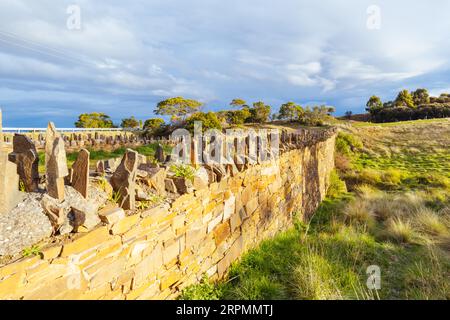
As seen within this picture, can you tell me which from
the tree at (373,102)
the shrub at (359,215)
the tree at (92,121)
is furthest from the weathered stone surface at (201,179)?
the tree at (373,102)

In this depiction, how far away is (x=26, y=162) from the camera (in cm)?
182

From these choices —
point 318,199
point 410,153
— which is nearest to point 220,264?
point 318,199

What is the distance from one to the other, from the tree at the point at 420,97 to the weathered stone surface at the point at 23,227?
67369mm

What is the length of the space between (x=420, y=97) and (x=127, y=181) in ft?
226

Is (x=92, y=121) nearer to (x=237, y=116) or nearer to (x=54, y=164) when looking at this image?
(x=237, y=116)

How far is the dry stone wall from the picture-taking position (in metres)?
1.52

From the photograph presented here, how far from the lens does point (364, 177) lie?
13.4 meters

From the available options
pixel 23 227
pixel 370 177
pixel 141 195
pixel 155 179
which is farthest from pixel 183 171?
pixel 370 177

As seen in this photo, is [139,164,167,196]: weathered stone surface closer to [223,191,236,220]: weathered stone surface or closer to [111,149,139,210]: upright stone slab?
[111,149,139,210]: upright stone slab

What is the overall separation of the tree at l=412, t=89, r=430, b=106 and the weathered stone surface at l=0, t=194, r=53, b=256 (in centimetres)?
6737

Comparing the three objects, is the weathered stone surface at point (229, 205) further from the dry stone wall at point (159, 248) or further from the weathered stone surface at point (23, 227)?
the weathered stone surface at point (23, 227)

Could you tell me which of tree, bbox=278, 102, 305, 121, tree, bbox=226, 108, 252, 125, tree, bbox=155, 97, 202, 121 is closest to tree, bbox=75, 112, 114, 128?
tree, bbox=155, 97, 202, 121
